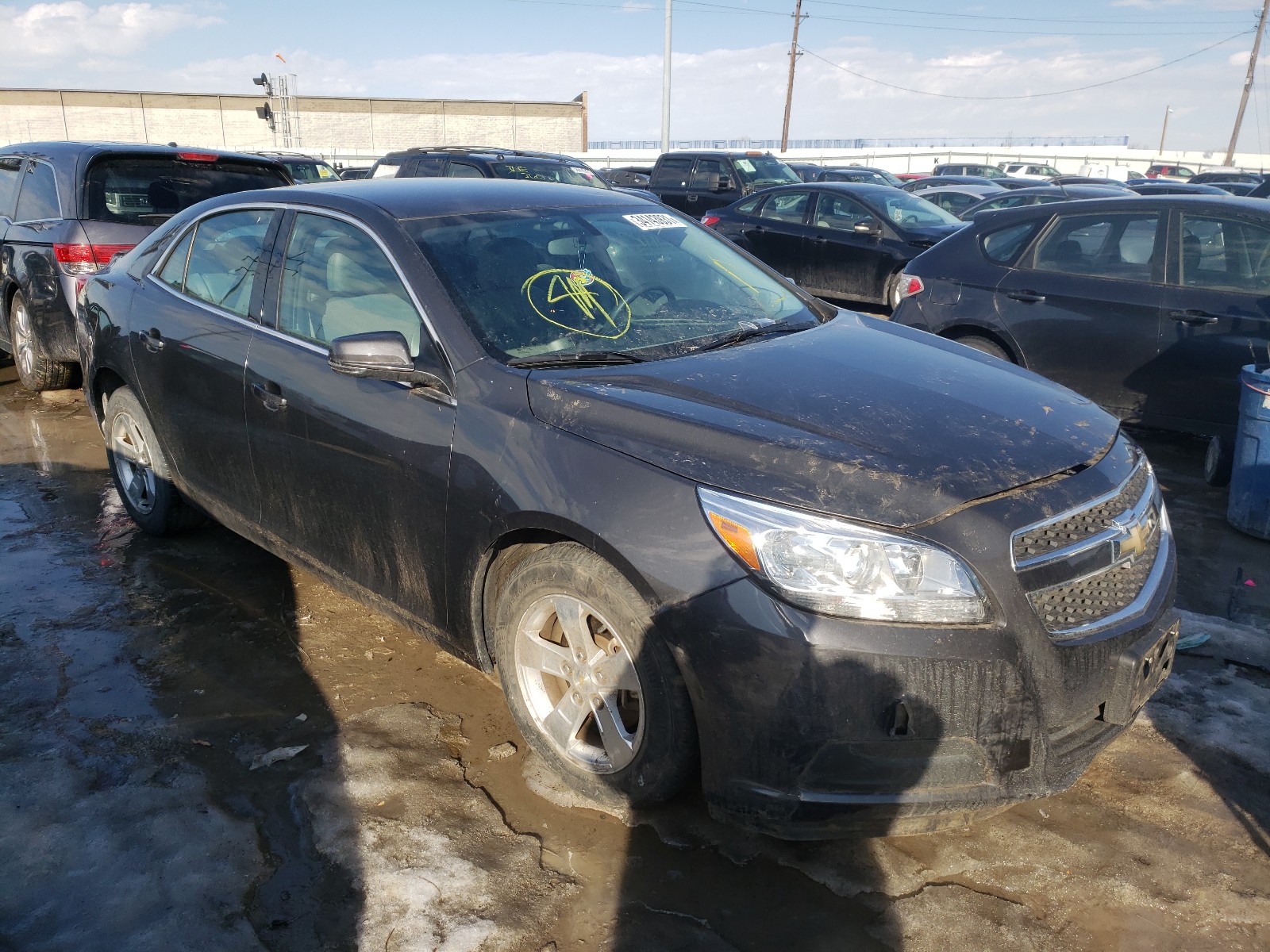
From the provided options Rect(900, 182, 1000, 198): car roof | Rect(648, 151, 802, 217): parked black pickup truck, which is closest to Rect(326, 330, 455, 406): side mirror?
Rect(648, 151, 802, 217): parked black pickup truck

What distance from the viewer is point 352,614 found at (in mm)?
4355

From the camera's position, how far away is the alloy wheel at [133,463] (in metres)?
4.89

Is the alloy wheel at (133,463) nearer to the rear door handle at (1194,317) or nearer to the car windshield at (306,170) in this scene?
the rear door handle at (1194,317)

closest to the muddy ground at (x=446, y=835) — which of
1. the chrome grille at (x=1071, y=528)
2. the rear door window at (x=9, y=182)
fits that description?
the chrome grille at (x=1071, y=528)

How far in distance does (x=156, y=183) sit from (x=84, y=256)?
81 centimetres

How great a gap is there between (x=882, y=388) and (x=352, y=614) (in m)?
2.53

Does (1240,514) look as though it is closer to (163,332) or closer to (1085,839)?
(1085,839)

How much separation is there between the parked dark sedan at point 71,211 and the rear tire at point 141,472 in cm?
237

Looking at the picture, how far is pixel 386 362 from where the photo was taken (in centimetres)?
314

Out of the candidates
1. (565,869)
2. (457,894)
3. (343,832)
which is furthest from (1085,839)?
(343,832)

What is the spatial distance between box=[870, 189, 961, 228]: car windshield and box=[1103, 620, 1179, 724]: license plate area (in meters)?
9.72

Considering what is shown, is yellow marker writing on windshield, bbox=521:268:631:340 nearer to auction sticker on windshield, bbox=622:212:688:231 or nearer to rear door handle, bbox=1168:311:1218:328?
auction sticker on windshield, bbox=622:212:688:231

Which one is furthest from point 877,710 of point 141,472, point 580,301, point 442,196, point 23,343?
point 23,343

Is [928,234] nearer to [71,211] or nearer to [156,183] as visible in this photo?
[156,183]
